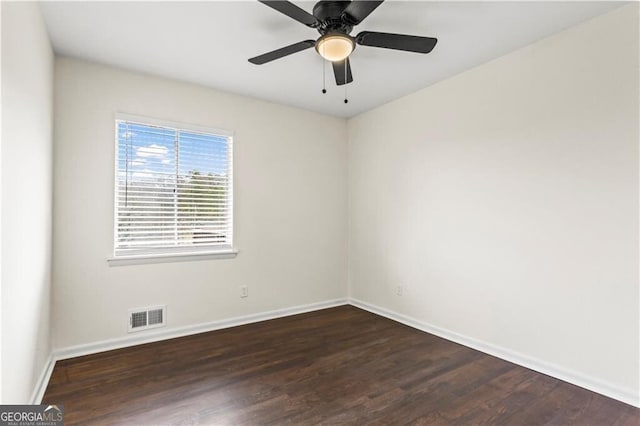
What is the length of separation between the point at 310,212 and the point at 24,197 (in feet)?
9.36

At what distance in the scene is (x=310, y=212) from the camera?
166 inches

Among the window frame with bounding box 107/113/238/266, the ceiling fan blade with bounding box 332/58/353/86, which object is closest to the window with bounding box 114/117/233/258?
the window frame with bounding box 107/113/238/266

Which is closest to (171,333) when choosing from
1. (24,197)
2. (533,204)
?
(24,197)

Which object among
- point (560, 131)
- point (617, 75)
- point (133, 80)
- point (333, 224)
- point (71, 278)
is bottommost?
point (71, 278)

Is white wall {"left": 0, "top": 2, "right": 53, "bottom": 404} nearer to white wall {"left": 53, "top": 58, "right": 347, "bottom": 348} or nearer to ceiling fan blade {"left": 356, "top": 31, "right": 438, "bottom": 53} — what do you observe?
white wall {"left": 53, "top": 58, "right": 347, "bottom": 348}

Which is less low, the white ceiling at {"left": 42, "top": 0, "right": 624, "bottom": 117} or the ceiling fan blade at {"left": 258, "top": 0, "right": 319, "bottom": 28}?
the white ceiling at {"left": 42, "top": 0, "right": 624, "bottom": 117}

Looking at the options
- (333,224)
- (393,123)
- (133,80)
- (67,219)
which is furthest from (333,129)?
(67,219)

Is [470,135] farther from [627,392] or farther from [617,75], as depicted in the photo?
[627,392]

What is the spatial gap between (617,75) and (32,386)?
4210 mm

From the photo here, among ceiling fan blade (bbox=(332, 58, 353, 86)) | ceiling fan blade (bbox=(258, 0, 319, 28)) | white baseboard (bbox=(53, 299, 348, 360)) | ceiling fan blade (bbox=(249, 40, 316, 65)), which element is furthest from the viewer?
white baseboard (bbox=(53, 299, 348, 360))

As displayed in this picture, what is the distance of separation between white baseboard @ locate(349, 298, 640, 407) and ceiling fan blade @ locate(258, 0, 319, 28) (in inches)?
114

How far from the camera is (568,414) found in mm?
2006

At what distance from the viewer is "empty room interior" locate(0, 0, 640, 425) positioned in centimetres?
206

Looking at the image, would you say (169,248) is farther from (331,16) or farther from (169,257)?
(331,16)
